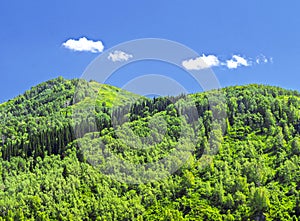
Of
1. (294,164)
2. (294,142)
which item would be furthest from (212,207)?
(294,142)

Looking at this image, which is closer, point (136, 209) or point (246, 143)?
point (136, 209)

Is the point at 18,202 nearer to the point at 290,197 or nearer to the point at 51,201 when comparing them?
the point at 51,201

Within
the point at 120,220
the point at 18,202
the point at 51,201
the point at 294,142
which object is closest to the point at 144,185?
the point at 120,220

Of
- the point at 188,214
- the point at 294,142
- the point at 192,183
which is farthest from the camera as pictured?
the point at 294,142

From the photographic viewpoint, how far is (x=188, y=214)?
152750 millimetres

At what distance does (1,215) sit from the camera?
155500 mm

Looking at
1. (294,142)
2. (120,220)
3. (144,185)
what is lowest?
(120,220)

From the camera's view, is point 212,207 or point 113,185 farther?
point 113,185

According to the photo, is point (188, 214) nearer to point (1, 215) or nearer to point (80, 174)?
point (80, 174)

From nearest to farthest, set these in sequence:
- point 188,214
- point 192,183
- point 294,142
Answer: point 188,214 < point 192,183 < point 294,142

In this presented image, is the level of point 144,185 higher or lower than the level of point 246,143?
lower

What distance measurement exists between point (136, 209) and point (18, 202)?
4006cm

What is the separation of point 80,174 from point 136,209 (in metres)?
32.3

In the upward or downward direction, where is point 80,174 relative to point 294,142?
downward
